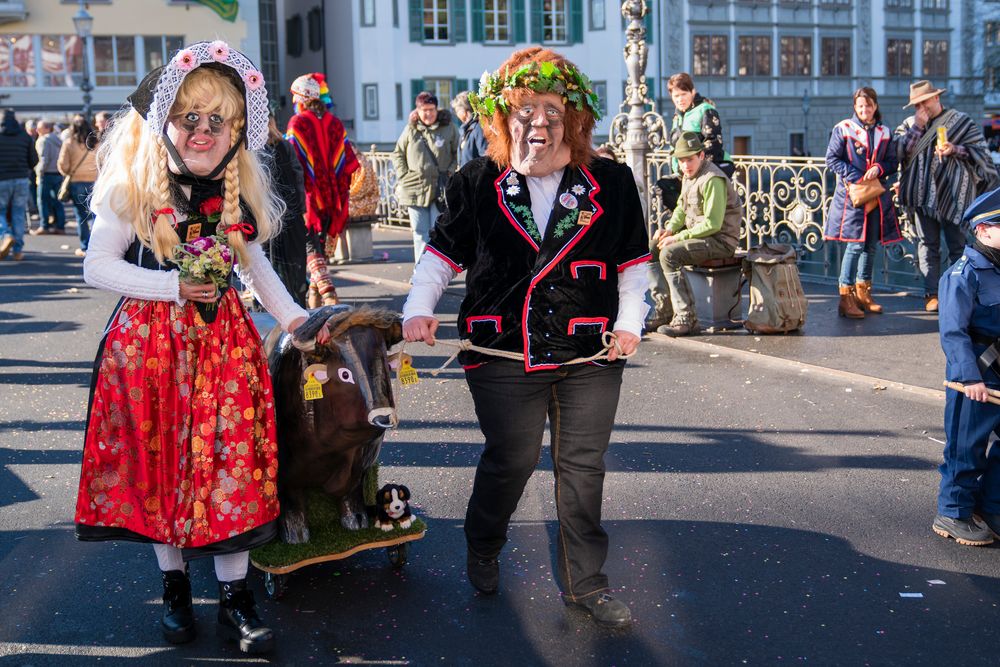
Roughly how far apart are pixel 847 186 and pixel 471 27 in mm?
38170

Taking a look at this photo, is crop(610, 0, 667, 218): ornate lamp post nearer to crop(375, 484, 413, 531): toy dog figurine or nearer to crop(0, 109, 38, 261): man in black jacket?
crop(375, 484, 413, 531): toy dog figurine

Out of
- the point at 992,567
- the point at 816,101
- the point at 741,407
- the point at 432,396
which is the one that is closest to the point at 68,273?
the point at 432,396

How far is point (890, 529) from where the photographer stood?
5.50 metres

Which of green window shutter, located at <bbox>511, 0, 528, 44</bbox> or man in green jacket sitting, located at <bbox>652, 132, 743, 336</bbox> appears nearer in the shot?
man in green jacket sitting, located at <bbox>652, 132, 743, 336</bbox>

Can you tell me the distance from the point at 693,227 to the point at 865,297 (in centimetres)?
219

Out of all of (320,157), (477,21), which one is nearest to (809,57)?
(477,21)

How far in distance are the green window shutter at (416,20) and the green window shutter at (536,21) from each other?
472 cm

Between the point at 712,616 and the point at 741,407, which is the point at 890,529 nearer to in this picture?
the point at 712,616

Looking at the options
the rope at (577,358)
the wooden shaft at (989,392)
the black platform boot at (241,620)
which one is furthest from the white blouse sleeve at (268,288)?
the wooden shaft at (989,392)

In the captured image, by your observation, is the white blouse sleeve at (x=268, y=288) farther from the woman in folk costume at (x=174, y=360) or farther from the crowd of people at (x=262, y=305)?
the woman in folk costume at (x=174, y=360)

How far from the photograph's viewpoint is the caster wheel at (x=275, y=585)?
4.74m

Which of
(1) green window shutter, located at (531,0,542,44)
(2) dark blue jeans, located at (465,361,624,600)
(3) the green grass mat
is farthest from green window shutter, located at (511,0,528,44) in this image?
(2) dark blue jeans, located at (465,361,624,600)

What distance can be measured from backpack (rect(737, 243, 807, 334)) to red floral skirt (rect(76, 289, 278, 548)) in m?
6.82

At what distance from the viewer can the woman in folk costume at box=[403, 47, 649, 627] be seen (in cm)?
427
